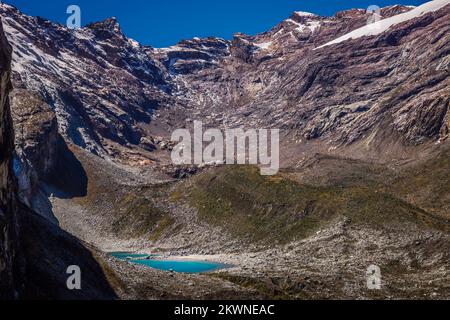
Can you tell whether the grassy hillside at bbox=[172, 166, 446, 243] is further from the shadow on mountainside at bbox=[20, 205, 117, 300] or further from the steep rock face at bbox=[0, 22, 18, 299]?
the steep rock face at bbox=[0, 22, 18, 299]

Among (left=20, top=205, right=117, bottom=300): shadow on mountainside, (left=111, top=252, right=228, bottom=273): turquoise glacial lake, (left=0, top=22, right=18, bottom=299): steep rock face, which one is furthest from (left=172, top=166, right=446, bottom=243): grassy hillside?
(left=0, top=22, right=18, bottom=299): steep rock face

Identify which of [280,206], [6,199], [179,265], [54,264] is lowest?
[54,264]

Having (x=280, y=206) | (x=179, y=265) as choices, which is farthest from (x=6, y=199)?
(x=280, y=206)

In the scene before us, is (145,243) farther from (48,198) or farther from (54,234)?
(54,234)

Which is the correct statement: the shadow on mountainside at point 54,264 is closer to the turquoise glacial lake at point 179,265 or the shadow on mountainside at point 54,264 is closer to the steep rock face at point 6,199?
the steep rock face at point 6,199

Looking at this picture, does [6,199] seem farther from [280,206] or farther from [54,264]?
[280,206]

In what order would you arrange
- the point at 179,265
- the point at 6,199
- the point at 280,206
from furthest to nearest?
the point at 280,206 → the point at 179,265 → the point at 6,199

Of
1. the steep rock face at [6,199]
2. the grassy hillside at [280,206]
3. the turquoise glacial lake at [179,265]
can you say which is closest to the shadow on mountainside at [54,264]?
the steep rock face at [6,199]

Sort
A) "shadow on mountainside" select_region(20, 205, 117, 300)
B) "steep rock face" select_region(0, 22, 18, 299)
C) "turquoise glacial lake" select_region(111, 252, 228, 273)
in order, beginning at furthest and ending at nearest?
"turquoise glacial lake" select_region(111, 252, 228, 273)
"shadow on mountainside" select_region(20, 205, 117, 300)
"steep rock face" select_region(0, 22, 18, 299)
